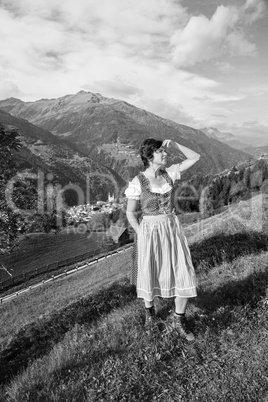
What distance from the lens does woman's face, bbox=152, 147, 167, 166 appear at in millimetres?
5578

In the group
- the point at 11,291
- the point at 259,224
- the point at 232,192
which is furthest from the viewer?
the point at 232,192

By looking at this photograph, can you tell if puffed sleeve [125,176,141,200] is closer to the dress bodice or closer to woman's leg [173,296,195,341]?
the dress bodice

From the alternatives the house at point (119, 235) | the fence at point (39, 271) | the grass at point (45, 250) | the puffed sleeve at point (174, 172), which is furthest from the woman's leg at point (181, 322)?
the house at point (119, 235)

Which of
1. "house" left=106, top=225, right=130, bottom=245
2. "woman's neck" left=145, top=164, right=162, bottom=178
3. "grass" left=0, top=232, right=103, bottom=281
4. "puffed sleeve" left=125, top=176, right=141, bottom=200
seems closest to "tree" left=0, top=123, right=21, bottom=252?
"puffed sleeve" left=125, top=176, right=141, bottom=200

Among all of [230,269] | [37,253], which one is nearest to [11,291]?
[37,253]

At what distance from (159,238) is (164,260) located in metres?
0.41

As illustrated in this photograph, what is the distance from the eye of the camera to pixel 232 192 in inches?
3494

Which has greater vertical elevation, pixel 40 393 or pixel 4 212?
pixel 4 212

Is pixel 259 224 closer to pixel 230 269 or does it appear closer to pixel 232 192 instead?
pixel 230 269

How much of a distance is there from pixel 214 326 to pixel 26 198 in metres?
6.93

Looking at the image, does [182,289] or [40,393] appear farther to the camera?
[182,289]

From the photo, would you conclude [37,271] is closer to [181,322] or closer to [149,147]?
[181,322]

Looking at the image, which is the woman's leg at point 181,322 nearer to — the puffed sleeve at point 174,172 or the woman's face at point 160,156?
the puffed sleeve at point 174,172

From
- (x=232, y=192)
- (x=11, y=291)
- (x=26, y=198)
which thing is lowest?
(x=11, y=291)
